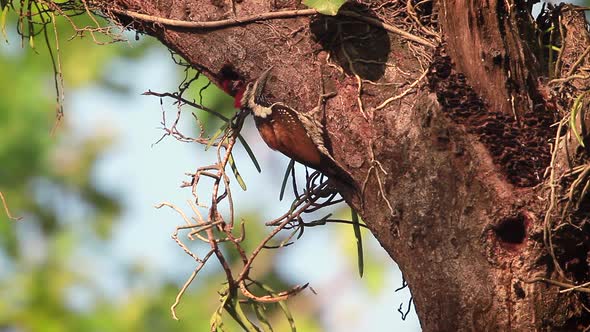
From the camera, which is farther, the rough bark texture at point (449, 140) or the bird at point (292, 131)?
the bird at point (292, 131)

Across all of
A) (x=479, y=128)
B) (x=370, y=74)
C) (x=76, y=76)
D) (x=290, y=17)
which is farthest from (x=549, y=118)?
(x=76, y=76)

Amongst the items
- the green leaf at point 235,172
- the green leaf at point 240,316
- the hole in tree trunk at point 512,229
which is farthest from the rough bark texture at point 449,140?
the green leaf at point 240,316

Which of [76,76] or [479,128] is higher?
[76,76]

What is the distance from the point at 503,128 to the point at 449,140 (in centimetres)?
11

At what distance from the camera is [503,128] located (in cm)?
164

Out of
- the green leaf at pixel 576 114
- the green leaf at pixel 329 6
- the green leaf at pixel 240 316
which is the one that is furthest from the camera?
the green leaf at pixel 240 316

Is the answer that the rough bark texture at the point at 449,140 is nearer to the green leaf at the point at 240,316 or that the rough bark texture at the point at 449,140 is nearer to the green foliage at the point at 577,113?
the green foliage at the point at 577,113

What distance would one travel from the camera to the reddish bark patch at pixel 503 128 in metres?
1.61

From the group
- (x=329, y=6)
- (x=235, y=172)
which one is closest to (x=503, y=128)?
(x=329, y=6)

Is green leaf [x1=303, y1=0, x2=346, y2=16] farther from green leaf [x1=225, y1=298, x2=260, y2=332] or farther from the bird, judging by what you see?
green leaf [x1=225, y1=298, x2=260, y2=332]

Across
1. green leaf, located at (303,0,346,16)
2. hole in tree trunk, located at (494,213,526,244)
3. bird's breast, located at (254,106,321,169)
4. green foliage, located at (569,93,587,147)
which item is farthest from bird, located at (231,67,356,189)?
green foliage, located at (569,93,587,147)

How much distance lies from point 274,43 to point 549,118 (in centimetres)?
62

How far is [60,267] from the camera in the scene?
4.98m

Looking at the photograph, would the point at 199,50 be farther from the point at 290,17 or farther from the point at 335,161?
the point at 335,161
